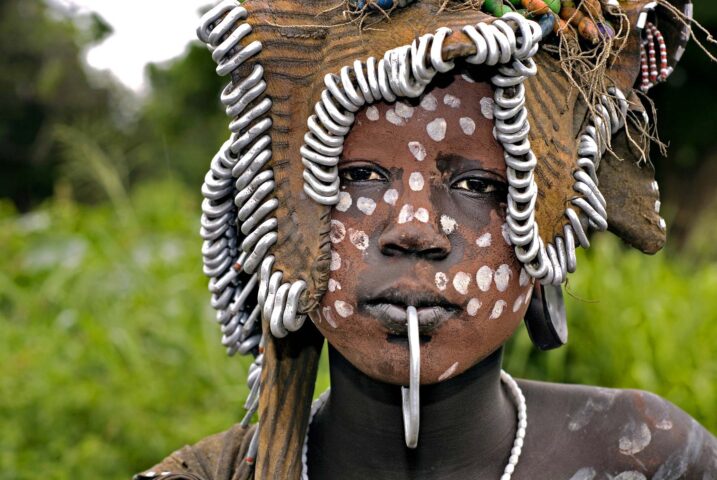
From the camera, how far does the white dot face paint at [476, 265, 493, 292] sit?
1.98 m

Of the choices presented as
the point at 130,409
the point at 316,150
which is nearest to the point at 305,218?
the point at 316,150

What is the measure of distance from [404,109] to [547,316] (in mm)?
627

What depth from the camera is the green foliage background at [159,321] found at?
4.76m

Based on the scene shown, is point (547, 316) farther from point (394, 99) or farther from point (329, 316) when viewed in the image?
point (394, 99)

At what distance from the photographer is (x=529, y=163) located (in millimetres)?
1923

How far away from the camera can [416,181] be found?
1963mm

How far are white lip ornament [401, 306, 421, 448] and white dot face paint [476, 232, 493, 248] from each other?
18cm

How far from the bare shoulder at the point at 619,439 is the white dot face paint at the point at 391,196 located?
2.21 feet

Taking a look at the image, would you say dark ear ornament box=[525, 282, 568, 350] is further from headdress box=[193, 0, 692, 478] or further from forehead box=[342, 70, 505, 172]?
forehead box=[342, 70, 505, 172]

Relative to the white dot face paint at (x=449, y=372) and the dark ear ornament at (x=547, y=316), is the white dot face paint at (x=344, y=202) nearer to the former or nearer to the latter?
the white dot face paint at (x=449, y=372)

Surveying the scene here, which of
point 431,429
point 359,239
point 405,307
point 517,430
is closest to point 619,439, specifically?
point 517,430

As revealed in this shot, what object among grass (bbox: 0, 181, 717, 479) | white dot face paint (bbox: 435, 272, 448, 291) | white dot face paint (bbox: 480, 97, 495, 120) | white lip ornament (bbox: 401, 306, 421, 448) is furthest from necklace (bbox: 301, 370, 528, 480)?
grass (bbox: 0, 181, 717, 479)

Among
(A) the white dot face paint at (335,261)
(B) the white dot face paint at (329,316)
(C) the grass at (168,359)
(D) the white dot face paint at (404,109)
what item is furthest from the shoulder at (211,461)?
(C) the grass at (168,359)

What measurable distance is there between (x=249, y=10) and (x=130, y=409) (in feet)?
10.9
